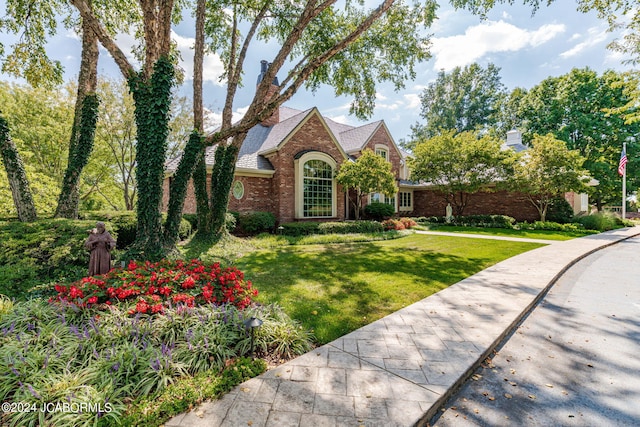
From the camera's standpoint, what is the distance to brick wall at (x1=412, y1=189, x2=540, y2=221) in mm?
19156

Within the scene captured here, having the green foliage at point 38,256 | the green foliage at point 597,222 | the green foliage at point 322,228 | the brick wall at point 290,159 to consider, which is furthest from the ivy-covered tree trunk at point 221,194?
the green foliage at point 597,222

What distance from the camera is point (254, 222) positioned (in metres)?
13.2

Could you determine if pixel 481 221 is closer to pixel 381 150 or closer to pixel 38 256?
pixel 381 150

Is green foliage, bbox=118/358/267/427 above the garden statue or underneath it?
underneath

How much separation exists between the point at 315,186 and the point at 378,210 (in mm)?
4922

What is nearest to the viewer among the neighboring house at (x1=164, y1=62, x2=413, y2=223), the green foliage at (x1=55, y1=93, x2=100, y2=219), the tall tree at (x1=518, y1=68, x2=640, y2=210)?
the green foliage at (x1=55, y1=93, x2=100, y2=219)

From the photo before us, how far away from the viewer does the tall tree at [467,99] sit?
33812 mm

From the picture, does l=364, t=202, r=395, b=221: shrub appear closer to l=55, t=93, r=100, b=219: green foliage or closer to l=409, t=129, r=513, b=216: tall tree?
l=409, t=129, r=513, b=216: tall tree

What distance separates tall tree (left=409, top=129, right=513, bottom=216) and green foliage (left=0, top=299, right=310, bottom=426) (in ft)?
56.1

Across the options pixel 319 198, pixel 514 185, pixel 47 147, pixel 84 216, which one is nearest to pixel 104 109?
pixel 47 147

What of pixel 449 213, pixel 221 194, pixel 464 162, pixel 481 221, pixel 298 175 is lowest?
pixel 481 221

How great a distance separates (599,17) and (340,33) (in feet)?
30.0

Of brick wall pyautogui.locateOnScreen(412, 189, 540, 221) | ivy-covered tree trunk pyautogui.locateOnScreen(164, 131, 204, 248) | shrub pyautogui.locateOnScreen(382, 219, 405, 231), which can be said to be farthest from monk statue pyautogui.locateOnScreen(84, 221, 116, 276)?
brick wall pyautogui.locateOnScreen(412, 189, 540, 221)

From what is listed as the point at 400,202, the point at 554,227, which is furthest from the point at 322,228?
the point at 554,227
